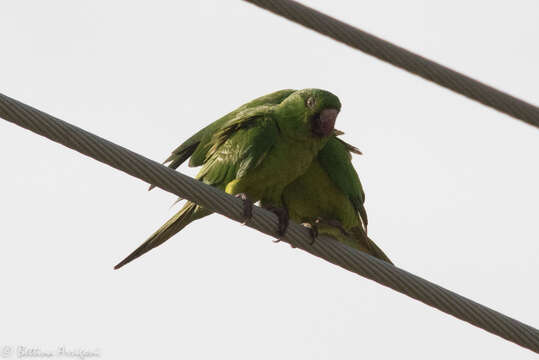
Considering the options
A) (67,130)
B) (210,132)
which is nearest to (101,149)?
(67,130)

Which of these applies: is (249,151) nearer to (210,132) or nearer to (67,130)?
(210,132)

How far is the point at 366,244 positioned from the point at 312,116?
103 centimetres

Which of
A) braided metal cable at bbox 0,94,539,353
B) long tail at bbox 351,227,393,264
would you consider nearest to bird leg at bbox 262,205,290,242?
braided metal cable at bbox 0,94,539,353

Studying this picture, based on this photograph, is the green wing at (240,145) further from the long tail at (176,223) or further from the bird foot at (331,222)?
the bird foot at (331,222)

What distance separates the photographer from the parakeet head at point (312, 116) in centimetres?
580

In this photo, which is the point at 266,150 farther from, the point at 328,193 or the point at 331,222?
the point at 331,222

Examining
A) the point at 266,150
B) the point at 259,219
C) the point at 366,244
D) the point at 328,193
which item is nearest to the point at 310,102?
the point at 266,150

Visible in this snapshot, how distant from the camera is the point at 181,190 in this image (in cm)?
395

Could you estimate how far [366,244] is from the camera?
6.28 m

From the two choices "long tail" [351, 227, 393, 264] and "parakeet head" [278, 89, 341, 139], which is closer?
"parakeet head" [278, 89, 341, 139]

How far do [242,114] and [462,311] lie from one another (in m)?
2.35

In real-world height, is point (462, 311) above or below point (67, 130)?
below

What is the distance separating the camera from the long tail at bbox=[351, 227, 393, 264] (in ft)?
20.4

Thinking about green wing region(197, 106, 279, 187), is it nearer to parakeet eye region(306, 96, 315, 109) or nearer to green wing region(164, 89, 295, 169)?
green wing region(164, 89, 295, 169)
